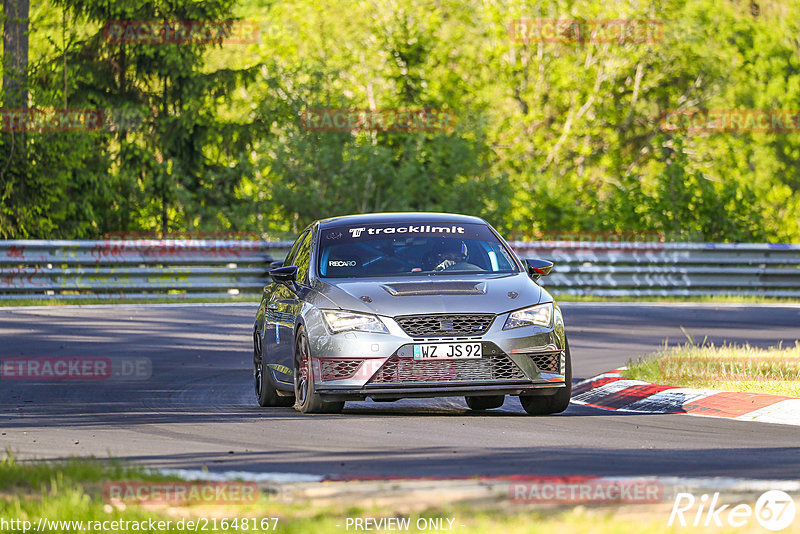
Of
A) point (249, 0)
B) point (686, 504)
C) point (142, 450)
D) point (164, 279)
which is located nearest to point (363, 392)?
point (142, 450)

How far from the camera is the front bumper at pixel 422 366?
9.84 metres

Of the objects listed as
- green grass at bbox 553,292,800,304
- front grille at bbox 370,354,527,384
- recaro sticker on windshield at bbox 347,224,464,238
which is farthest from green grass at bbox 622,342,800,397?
green grass at bbox 553,292,800,304

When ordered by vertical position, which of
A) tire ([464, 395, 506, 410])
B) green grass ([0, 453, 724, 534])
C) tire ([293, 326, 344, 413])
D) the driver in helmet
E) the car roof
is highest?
the car roof

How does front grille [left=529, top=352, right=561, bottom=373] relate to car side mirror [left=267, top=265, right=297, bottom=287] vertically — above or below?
below

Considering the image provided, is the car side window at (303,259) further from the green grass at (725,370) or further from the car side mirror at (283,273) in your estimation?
the green grass at (725,370)

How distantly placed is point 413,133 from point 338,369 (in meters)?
26.0

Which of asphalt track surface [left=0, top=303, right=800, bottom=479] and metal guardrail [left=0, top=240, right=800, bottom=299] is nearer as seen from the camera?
asphalt track surface [left=0, top=303, right=800, bottom=479]

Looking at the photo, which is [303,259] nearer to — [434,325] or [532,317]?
[434,325]

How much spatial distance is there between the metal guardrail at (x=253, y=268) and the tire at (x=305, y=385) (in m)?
12.2

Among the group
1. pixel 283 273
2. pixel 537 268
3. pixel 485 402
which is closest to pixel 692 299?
pixel 485 402

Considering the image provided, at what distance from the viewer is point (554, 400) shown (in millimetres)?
10422

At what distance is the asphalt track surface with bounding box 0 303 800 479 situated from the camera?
24.0ft

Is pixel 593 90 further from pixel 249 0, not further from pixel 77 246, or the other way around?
pixel 77 246

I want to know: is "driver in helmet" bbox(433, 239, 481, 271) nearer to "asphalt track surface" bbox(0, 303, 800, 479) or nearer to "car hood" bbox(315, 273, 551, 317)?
"car hood" bbox(315, 273, 551, 317)
